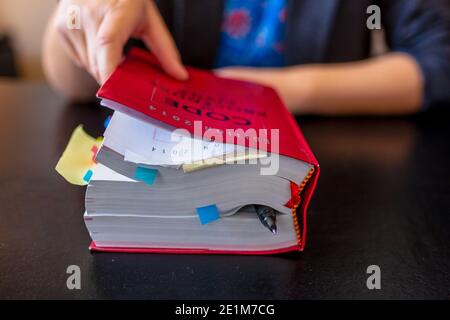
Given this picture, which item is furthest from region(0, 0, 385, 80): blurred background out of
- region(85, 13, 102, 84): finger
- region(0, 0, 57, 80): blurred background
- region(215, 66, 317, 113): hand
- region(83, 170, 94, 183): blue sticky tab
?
region(83, 170, 94, 183): blue sticky tab

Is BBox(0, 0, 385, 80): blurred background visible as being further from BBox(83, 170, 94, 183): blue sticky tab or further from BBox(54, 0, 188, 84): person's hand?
BBox(83, 170, 94, 183): blue sticky tab

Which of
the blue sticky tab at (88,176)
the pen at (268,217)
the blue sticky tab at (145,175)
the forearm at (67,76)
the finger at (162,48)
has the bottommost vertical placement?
the pen at (268,217)

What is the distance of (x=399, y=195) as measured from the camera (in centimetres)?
50

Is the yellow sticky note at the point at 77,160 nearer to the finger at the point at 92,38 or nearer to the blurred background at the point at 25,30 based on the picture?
the finger at the point at 92,38

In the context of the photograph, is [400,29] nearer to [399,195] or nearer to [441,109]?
[441,109]

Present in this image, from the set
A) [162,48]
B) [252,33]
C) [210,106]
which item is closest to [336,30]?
[252,33]

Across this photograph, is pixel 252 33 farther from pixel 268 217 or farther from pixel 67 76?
pixel 268 217

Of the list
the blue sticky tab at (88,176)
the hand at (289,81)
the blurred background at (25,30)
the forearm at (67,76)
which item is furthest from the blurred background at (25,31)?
the blue sticky tab at (88,176)

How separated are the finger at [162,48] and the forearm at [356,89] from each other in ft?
0.79

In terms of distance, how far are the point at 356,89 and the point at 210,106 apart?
1.36 ft

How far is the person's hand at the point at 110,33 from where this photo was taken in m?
0.49

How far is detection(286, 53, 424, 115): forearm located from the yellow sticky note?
1.27ft

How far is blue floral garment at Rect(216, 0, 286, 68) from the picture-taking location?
0.88 meters
